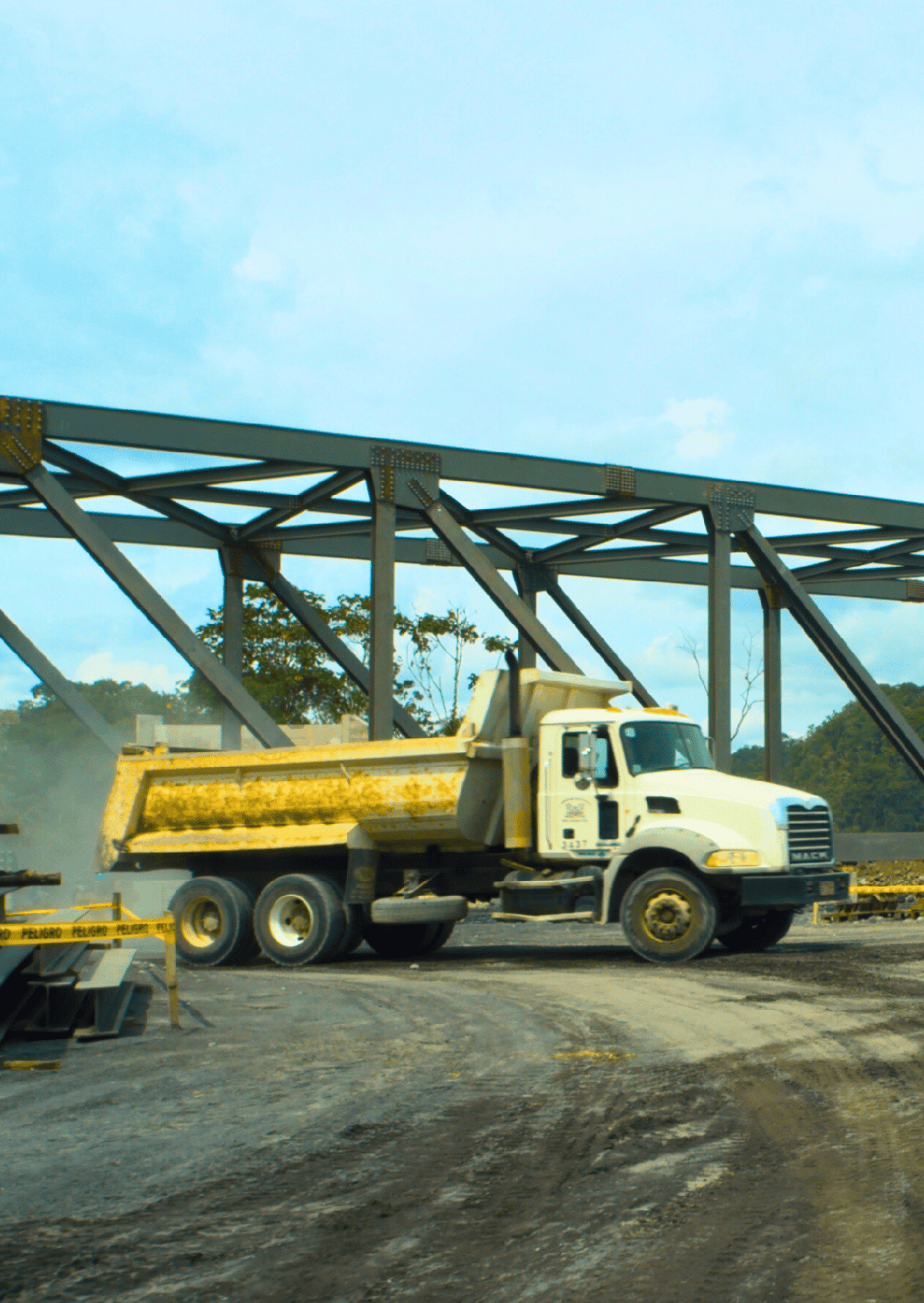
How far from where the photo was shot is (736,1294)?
4.13 meters

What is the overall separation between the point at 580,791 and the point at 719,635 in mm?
9594

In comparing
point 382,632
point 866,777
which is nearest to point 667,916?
point 382,632

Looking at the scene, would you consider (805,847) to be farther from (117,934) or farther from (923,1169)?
(923,1169)

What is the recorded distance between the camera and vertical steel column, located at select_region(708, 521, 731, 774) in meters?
23.5

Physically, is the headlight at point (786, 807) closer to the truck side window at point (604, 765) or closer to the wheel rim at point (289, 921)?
the truck side window at point (604, 765)

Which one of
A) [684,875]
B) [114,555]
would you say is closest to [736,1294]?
[684,875]

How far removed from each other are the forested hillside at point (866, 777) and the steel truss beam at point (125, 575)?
77991 millimetres

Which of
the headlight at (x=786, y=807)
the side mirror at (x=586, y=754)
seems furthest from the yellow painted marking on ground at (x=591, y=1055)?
the side mirror at (x=586, y=754)

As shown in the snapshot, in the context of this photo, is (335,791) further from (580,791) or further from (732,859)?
(732,859)

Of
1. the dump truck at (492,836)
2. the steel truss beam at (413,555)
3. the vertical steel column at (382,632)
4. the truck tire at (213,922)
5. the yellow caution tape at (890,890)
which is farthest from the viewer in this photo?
the steel truss beam at (413,555)

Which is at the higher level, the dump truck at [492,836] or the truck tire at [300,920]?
the dump truck at [492,836]

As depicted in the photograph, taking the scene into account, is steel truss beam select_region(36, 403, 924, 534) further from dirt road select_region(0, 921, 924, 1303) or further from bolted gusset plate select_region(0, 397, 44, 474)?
dirt road select_region(0, 921, 924, 1303)

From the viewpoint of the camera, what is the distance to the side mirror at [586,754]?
49.0 ft

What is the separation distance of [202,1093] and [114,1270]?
10.0 ft
